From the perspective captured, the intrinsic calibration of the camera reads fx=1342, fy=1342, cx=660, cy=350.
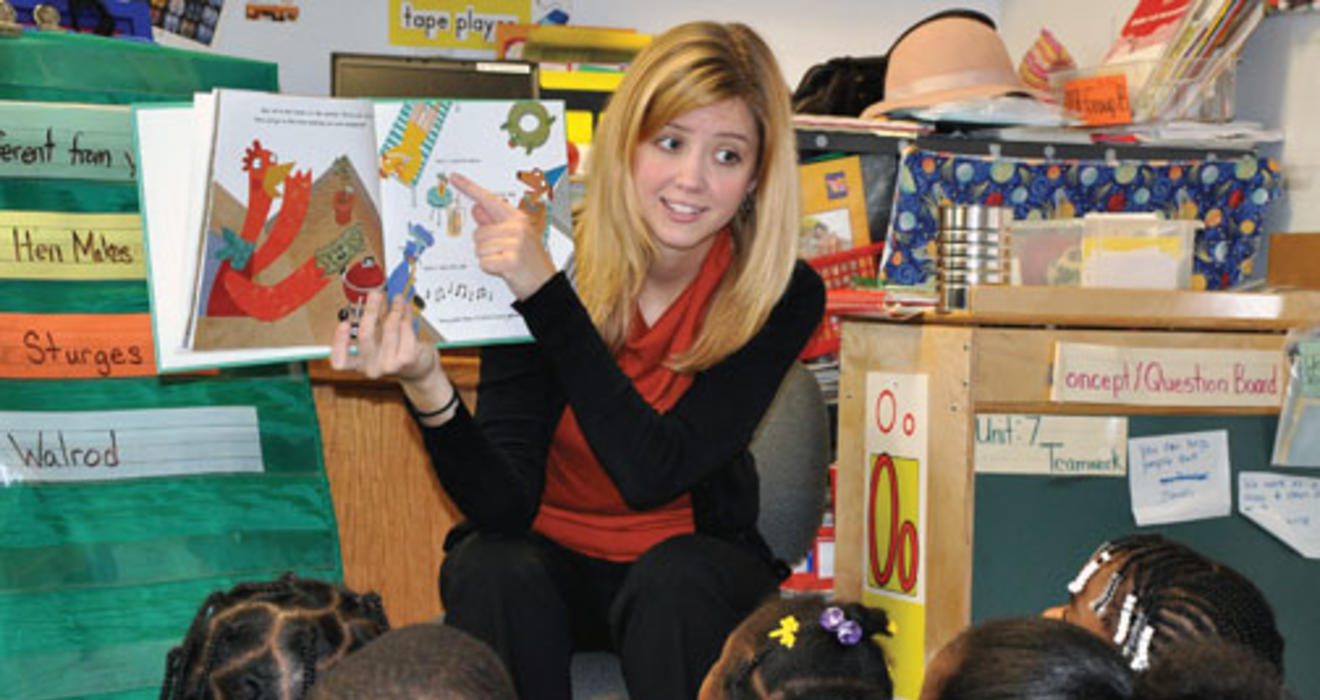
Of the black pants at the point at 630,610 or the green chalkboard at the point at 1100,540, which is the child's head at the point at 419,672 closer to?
the black pants at the point at 630,610

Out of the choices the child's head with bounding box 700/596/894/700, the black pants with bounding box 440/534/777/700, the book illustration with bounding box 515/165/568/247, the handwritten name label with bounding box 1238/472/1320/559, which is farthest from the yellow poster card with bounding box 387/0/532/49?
the child's head with bounding box 700/596/894/700

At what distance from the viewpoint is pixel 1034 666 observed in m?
0.94

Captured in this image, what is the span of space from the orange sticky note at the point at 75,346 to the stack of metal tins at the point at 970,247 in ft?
3.09

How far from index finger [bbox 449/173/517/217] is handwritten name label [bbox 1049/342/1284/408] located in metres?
0.71

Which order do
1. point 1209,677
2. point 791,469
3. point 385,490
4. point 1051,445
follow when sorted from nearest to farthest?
point 1209,677
point 1051,445
point 791,469
point 385,490

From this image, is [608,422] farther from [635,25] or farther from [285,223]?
[635,25]

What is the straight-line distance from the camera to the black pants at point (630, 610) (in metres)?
1.35

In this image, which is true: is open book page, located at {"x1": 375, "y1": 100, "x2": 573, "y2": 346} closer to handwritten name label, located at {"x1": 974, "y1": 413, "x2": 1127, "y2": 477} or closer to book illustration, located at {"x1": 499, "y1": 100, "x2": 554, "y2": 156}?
book illustration, located at {"x1": 499, "y1": 100, "x2": 554, "y2": 156}

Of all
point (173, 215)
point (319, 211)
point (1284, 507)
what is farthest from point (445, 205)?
point (1284, 507)

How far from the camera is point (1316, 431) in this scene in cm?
170

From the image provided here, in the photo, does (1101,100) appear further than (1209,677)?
Yes

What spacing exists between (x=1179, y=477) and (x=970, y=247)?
0.39 meters

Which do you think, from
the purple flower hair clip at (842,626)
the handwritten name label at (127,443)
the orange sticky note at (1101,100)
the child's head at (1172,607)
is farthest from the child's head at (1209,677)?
the orange sticky note at (1101,100)

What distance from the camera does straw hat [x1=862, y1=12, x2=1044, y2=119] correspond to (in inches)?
87.3
